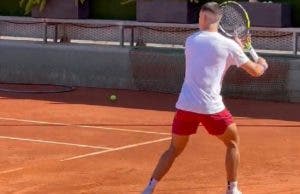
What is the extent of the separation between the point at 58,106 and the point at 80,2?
5.07 meters

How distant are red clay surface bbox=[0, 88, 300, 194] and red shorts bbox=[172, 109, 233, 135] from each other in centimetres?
96

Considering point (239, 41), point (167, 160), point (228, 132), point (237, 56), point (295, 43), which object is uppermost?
point (239, 41)

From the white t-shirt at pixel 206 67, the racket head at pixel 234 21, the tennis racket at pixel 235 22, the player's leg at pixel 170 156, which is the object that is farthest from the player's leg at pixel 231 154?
the racket head at pixel 234 21

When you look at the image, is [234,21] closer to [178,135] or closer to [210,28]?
[210,28]

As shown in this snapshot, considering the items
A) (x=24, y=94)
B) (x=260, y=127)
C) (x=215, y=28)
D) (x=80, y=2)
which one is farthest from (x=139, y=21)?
(x=215, y=28)

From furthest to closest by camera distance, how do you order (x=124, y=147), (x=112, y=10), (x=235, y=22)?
1. (x=112, y=10)
2. (x=124, y=147)
3. (x=235, y=22)

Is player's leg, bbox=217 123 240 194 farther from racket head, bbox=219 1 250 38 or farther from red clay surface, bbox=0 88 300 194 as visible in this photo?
racket head, bbox=219 1 250 38

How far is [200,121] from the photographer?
23.0ft

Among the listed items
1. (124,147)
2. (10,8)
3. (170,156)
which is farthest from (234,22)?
(10,8)

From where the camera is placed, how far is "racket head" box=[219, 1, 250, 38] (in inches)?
300

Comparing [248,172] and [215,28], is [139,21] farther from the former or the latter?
[215,28]

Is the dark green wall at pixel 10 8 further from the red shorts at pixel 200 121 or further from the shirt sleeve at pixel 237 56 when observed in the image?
the shirt sleeve at pixel 237 56

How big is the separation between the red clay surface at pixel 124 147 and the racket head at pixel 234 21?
5.01 ft

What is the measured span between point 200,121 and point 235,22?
1.37 meters
